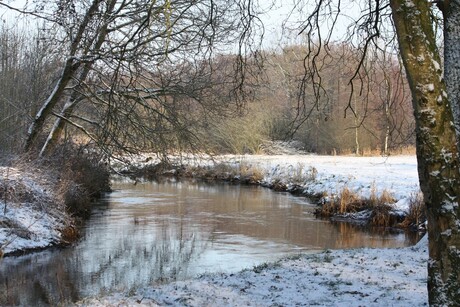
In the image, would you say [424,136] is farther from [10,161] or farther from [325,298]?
[10,161]

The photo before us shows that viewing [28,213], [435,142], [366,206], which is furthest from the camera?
[366,206]

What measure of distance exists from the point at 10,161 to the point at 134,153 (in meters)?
3.12

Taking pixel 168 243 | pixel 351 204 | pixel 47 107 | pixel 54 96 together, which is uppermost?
pixel 54 96

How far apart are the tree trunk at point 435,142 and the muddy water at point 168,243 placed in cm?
462

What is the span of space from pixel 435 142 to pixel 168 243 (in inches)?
373

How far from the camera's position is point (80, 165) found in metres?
18.2

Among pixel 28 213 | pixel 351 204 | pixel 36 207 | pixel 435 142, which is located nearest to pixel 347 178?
pixel 351 204

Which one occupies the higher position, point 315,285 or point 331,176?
point 331,176

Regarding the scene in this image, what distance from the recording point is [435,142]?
3.75 m

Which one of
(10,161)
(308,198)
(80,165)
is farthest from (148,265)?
(308,198)

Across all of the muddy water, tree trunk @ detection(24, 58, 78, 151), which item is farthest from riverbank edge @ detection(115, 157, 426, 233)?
tree trunk @ detection(24, 58, 78, 151)

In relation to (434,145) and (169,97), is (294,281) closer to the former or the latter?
(434,145)

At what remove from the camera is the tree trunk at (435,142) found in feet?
12.2

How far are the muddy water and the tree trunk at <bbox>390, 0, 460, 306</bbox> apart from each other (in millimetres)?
4620
